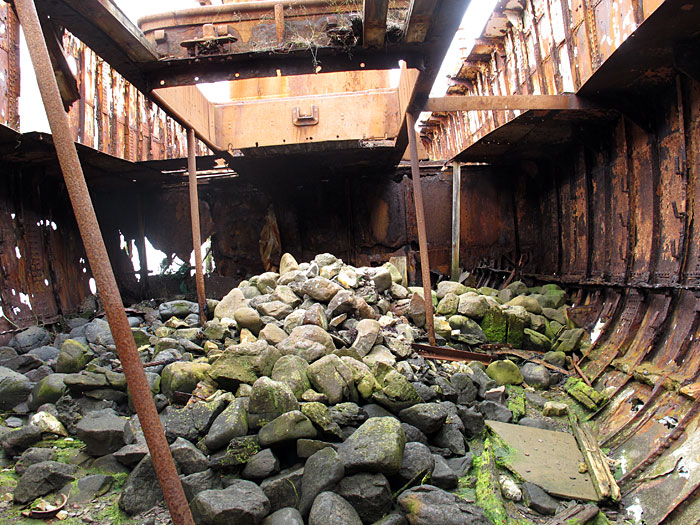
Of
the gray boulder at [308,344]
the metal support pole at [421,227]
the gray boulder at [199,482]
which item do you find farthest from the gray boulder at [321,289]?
the gray boulder at [199,482]

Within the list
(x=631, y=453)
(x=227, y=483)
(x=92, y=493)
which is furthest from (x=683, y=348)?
(x=92, y=493)

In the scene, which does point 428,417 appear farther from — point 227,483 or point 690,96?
point 690,96

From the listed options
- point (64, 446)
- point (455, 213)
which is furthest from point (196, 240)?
point (455, 213)

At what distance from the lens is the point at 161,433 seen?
189 centimetres

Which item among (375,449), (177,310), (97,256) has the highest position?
(97,256)

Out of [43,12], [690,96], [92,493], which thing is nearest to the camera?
[92,493]

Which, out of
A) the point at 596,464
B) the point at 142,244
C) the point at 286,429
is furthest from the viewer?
the point at 142,244

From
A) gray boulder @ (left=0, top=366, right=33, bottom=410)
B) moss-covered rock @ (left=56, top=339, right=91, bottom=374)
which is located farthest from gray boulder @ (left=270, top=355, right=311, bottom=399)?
gray boulder @ (left=0, top=366, right=33, bottom=410)

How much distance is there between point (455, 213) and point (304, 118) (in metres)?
3.67

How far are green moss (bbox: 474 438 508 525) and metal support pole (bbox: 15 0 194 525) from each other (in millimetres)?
1808

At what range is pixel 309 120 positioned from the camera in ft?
23.1

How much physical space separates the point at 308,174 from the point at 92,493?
7111mm

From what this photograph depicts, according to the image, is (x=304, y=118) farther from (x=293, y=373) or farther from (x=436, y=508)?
(x=436, y=508)

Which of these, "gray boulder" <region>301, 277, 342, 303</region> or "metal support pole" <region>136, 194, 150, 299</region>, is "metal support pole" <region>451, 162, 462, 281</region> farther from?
"metal support pole" <region>136, 194, 150, 299</region>
